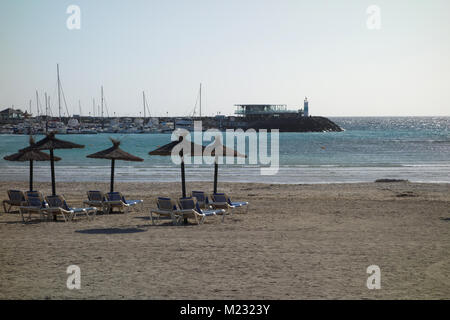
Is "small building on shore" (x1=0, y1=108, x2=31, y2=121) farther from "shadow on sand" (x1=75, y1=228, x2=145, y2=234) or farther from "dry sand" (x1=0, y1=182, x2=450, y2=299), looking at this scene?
"shadow on sand" (x1=75, y1=228, x2=145, y2=234)

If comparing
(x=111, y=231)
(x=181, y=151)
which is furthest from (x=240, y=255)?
(x=181, y=151)

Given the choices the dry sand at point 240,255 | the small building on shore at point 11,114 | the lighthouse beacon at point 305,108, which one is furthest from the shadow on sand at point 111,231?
the small building on shore at point 11,114

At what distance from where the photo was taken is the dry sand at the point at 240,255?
256 inches

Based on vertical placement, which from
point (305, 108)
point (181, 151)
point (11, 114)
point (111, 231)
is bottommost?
point (111, 231)

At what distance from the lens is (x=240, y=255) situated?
8383mm

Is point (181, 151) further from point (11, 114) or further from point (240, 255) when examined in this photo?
point (11, 114)

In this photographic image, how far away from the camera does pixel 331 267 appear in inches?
300

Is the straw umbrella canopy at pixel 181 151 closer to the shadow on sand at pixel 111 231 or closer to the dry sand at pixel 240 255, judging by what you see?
the dry sand at pixel 240 255

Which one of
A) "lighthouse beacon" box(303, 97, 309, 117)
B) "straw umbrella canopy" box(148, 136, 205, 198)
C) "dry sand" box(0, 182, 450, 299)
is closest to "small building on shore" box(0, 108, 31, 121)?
"lighthouse beacon" box(303, 97, 309, 117)

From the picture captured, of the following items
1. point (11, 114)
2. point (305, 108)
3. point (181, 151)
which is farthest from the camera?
point (11, 114)

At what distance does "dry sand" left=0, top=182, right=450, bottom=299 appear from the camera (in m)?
6.51

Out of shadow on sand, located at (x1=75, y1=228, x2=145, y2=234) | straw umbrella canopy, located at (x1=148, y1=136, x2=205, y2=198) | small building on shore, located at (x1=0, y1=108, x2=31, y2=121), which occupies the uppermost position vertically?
small building on shore, located at (x1=0, y1=108, x2=31, y2=121)
